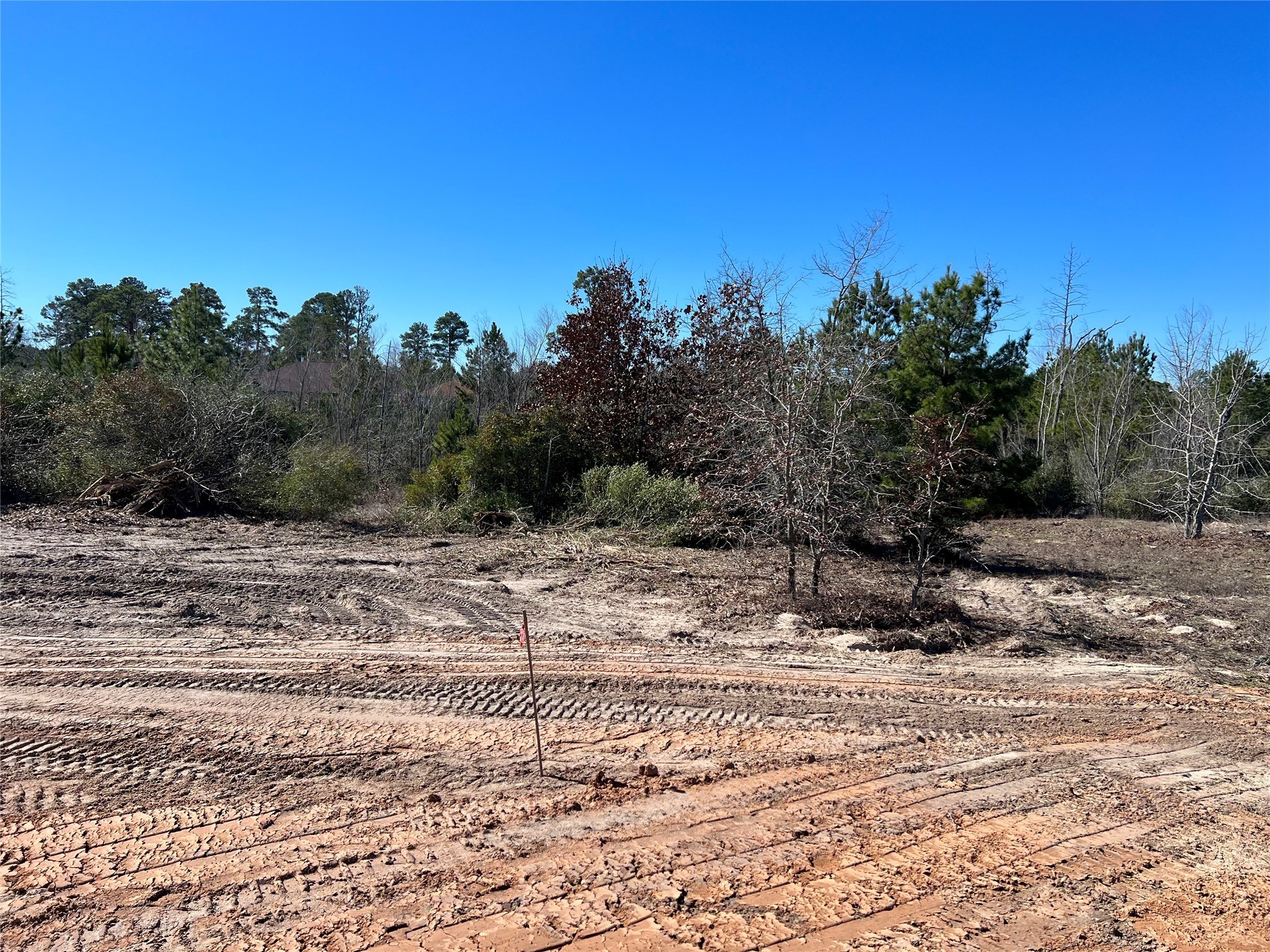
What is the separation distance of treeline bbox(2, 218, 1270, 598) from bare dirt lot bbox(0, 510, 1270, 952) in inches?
74.6

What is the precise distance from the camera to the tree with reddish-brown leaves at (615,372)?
56.0ft

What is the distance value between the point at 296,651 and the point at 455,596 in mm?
2591

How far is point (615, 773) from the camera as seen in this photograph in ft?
15.5

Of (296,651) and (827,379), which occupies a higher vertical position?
(827,379)

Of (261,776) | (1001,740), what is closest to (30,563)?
(261,776)

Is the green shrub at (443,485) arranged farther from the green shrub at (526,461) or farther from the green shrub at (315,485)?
the green shrub at (315,485)

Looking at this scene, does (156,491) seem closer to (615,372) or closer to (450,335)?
(615,372)

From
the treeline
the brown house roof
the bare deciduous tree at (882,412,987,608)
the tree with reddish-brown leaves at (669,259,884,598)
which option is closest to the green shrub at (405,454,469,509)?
the treeline

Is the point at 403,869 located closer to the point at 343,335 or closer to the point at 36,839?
the point at 36,839

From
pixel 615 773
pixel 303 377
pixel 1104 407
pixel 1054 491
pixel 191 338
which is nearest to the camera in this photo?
pixel 615 773

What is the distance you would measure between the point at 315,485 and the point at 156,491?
287 cm

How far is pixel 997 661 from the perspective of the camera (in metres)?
7.30

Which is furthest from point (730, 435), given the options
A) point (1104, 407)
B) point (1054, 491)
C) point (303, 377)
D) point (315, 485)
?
point (303, 377)

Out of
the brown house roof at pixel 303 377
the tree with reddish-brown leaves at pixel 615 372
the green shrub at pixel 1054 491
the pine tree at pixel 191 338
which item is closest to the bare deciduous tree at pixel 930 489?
the tree with reddish-brown leaves at pixel 615 372
